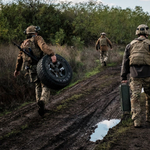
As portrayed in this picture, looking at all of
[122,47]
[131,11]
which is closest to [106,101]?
[122,47]

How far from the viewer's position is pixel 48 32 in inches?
739

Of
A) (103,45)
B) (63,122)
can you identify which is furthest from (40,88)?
(103,45)

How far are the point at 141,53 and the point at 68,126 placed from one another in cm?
211

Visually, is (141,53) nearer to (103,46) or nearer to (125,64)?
(125,64)

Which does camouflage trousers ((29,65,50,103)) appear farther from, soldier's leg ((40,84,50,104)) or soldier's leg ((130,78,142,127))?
soldier's leg ((130,78,142,127))

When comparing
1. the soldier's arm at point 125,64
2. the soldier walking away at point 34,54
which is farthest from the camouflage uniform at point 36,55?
the soldier's arm at point 125,64

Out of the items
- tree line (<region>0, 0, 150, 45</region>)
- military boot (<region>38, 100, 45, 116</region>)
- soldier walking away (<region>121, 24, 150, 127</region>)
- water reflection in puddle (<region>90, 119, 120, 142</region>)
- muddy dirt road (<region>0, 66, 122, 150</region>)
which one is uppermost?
tree line (<region>0, 0, 150, 45</region>)

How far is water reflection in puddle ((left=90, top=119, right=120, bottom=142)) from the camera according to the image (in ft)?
13.4

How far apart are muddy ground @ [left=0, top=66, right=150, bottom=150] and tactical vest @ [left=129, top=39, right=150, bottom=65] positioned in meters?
1.29

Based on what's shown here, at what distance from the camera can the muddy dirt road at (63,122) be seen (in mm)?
3816

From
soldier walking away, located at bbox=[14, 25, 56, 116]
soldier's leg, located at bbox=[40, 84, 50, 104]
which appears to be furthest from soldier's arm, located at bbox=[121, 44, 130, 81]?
soldier's leg, located at bbox=[40, 84, 50, 104]

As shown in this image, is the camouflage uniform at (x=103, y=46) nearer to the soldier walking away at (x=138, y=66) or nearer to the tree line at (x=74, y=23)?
the tree line at (x=74, y=23)

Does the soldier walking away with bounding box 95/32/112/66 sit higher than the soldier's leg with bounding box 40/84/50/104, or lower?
higher

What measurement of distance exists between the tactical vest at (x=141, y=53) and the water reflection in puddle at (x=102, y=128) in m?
1.43
